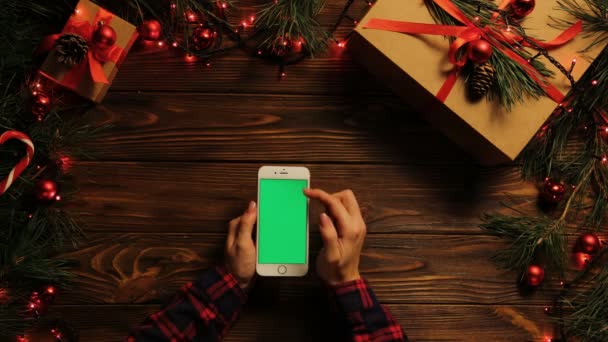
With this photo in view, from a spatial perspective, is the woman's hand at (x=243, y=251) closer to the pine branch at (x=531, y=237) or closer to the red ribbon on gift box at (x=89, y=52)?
the red ribbon on gift box at (x=89, y=52)

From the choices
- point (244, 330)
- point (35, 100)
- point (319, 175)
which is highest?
point (319, 175)

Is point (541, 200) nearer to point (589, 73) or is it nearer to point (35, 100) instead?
point (589, 73)

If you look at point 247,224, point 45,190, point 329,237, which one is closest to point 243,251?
point 247,224

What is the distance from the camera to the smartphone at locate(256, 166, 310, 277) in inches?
33.6

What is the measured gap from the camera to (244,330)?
91 cm

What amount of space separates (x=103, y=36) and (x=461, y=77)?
2.17 ft

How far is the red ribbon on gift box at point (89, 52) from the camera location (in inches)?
32.8

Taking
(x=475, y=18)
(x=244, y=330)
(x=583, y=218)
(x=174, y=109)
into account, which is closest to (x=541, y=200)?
(x=583, y=218)

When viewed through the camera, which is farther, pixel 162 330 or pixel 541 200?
pixel 541 200

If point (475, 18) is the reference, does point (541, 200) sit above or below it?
below

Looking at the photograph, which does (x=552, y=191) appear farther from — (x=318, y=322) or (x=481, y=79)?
(x=318, y=322)

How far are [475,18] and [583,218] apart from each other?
49cm

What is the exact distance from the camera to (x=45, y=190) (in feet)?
2.82

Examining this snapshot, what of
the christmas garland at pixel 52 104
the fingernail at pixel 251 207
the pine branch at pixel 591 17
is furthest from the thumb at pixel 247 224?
the pine branch at pixel 591 17
